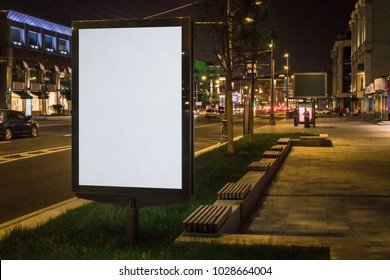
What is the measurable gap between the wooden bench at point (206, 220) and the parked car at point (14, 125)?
24133 mm

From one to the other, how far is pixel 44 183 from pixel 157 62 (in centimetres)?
905

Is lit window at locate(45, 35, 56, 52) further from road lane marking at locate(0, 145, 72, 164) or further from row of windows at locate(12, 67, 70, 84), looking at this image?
road lane marking at locate(0, 145, 72, 164)

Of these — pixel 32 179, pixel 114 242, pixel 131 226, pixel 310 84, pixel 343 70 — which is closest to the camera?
pixel 131 226

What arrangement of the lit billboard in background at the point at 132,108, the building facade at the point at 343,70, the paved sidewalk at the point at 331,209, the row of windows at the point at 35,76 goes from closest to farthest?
the lit billboard in background at the point at 132,108 → the paved sidewalk at the point at 331,209 → the row of windows at the point at 35,76 → the building facade at the point at 343,70

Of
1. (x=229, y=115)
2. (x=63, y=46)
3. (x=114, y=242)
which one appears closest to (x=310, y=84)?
(x=229, y=115)

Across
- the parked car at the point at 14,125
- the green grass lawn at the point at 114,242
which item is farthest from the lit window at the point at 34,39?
the green grass lawn at the point at 114,242

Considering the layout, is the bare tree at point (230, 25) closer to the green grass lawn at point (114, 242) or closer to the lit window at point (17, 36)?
the green grass lawn at point (114, 242)

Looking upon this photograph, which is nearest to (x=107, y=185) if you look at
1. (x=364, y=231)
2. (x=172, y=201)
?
(x=172, y=201)

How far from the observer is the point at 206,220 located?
7004 mm

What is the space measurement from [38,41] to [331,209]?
87378 mm

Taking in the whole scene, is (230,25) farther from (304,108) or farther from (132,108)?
(304,108)

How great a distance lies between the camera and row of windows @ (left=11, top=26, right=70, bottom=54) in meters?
85.4

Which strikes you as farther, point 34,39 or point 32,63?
point 34,39

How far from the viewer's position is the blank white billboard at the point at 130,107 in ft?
18.6
